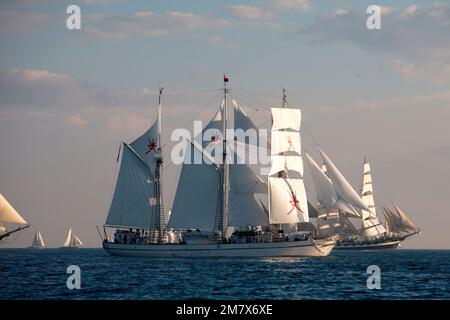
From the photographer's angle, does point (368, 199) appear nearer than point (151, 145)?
No

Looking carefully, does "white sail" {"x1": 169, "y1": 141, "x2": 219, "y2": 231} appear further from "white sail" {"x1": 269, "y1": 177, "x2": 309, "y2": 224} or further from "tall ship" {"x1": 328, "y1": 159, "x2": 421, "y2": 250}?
"tall ship" {"x1": 328, "y1": 159, "x2": 421, "y2": 250}

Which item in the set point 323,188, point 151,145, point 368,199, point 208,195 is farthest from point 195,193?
point 368,199

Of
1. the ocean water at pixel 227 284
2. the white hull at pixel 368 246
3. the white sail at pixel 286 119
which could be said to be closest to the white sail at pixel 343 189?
the white sail at pixel 286 119

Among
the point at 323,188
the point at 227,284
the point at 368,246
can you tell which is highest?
the point at 323,188

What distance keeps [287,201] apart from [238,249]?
1035cm

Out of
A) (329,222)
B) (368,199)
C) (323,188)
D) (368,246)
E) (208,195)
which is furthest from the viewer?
(368,246)

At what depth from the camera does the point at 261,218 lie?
108062 mm

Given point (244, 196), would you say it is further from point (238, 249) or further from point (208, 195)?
point (238, 249)

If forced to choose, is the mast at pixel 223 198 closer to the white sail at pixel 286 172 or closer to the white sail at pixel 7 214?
the white sail at pixel 286 172

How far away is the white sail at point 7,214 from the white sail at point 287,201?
36.9m

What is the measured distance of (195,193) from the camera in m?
106

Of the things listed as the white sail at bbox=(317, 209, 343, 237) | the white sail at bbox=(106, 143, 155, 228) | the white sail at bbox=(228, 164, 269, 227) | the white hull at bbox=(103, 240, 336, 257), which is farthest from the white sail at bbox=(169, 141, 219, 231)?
the white sail at bbox=(317, 209, 343, 237)

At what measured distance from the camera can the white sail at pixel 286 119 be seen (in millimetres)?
112375
